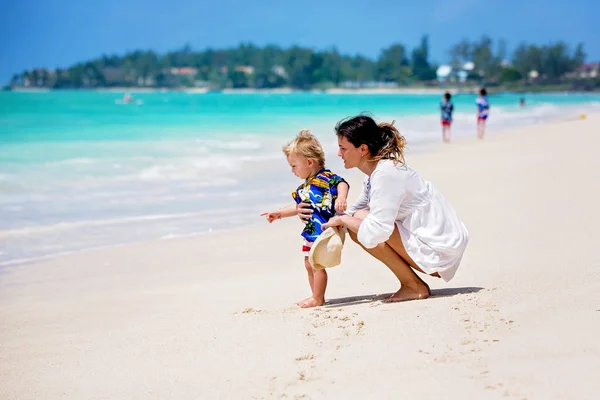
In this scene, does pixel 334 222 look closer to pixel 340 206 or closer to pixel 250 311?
pixel 340 206

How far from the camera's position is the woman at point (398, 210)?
4121mm

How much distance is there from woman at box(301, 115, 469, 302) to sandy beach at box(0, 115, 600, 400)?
9.1 inches

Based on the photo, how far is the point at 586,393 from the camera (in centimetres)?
279

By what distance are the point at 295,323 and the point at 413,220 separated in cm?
87

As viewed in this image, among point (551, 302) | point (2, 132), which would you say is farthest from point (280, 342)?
point (2, 132)

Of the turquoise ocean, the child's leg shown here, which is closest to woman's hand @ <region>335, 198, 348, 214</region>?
the child's leg

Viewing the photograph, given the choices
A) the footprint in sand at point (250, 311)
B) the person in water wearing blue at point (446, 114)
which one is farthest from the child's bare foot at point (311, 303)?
the person in water wearing blue at point (446, 114)

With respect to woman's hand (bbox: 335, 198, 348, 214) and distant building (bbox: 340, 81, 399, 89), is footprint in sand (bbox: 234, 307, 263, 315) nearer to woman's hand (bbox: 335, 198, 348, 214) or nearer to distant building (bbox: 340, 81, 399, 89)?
woman's hand (bbox: 335, 198, 348, 214)

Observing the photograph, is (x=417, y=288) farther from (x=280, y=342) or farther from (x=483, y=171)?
(x=483, y=171)

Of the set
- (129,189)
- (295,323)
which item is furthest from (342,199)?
(129,189)

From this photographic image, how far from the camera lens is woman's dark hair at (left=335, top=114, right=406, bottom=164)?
4223mm

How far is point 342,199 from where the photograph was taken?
438cm

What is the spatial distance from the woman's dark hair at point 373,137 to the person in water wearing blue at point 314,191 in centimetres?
31

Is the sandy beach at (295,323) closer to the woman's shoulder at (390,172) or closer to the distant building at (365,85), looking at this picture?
the woman's shoulder at (390,172)
